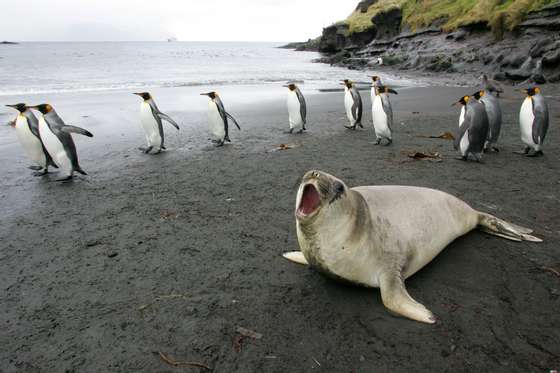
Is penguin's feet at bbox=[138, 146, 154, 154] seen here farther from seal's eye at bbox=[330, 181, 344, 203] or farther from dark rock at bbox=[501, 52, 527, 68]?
dark rock at bbox=[501, 52, 527, 68]

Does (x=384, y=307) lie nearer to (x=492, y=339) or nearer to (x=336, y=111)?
(x=492, y=339)

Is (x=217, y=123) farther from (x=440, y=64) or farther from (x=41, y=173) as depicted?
(x=440, y=64)

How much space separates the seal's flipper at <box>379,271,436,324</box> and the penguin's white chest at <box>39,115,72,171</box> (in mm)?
6276

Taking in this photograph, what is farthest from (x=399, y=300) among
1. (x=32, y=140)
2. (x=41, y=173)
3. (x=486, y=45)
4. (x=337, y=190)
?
(x=486, y=45)

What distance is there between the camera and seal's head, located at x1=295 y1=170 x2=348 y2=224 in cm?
275

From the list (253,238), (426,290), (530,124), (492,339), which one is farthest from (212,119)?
(492,339)

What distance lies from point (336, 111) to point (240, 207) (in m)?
9.84

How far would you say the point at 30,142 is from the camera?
7.45 metres

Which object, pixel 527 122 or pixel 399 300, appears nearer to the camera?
pixel 399 300

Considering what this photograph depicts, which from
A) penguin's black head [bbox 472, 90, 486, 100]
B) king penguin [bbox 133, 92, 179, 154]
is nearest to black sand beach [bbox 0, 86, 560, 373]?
penguin's black head [bbox 472, 90, 486, 100]

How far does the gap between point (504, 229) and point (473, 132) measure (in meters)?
3.57

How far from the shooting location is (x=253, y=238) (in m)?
4.27

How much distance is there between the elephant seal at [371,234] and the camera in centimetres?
281

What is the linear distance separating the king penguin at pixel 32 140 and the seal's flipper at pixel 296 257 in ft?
19.0
